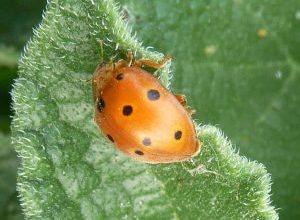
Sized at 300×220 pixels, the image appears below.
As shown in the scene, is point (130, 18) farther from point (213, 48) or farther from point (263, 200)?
point (263, 200)

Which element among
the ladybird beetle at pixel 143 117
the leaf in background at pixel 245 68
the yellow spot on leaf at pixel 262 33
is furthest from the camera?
the yellow spot on leaf at pixel 262 33

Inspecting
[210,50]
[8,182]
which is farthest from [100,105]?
[8,182]

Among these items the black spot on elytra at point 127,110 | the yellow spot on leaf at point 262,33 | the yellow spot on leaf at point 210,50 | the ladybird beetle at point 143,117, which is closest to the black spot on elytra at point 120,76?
the ladybird beetle at point 143,117

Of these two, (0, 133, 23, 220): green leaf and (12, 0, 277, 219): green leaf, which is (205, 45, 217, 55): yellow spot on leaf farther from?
(0, 133, 23, 220): green leaf

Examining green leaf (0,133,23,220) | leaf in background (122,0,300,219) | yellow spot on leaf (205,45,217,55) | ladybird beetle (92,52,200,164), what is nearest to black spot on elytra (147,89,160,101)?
ladybird beetle (92,52,200,164)

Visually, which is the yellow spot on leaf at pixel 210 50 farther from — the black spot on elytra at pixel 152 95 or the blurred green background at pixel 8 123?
the black spot on elytra at pixel 152 95

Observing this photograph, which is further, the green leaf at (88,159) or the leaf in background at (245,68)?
the leaf in background at (245,68)
